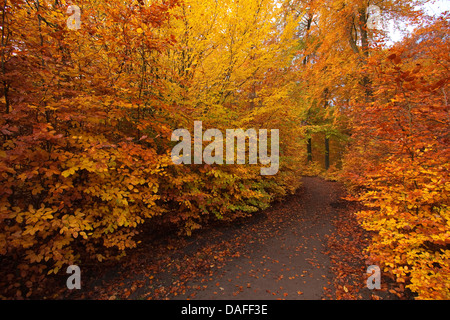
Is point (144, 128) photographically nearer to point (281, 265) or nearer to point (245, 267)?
point (245, 267)

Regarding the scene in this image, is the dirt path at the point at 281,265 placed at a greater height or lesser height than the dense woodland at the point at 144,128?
lesser

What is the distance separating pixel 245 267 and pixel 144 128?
348 centimetres

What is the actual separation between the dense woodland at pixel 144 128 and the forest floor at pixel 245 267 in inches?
17.7

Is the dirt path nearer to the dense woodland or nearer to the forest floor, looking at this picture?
the forest floor

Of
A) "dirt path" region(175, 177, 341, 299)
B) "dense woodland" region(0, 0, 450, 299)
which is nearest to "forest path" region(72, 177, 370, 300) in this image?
"dirt path" region(175, 177, 341, 299)

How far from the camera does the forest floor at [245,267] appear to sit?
3387 mm

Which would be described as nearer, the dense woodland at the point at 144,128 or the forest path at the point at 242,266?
the dense woodland at the point at 144,128

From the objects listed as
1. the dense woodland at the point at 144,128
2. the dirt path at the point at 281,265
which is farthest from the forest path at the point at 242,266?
the dense woodland at the point at 144,128

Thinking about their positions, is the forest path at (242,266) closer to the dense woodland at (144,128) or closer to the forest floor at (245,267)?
the forest floor at (245,267)

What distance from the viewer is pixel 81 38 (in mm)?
3373

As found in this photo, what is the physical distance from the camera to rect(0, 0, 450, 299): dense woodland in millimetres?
2754

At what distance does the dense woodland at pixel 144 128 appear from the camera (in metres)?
2.75

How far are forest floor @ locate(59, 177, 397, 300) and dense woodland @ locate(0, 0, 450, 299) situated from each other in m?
0.45
